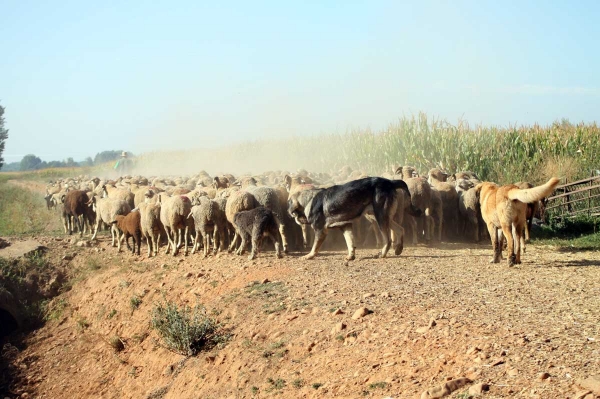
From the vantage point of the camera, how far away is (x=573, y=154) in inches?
832

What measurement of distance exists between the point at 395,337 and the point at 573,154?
52.9 ft

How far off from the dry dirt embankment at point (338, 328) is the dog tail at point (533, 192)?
1.18 metres

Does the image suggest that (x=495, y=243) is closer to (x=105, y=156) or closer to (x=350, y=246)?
(x=350, y=246)

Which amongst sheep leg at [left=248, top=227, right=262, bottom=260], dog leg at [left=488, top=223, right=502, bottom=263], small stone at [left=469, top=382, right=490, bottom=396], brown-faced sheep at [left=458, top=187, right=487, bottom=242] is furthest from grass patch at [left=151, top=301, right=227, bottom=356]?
brown-faced sheep at [left=458, top=187, right=487, bottom=242]

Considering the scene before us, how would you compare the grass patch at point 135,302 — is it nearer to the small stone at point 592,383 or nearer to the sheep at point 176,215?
the sheep at point 176,215

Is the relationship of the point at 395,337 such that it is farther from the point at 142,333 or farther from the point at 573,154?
the point at 573,154

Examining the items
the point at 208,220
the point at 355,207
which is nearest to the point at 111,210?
the point at 208,220

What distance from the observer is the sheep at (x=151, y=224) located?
1555cm

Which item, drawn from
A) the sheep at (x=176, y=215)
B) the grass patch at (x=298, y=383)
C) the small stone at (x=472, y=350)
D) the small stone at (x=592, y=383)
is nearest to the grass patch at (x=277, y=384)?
the grass patch at (x=298, y=383)

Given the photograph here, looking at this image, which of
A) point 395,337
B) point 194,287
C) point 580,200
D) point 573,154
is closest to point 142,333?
point 194,287

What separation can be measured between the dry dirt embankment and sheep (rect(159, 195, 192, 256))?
0.57 metres

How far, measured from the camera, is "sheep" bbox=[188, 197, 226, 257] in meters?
14.1

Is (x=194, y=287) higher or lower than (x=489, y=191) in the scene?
lower

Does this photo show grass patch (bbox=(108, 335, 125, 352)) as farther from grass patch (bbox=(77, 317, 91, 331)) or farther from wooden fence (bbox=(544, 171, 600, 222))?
wooden fence (bbox=(544, 171, 600, 222))
